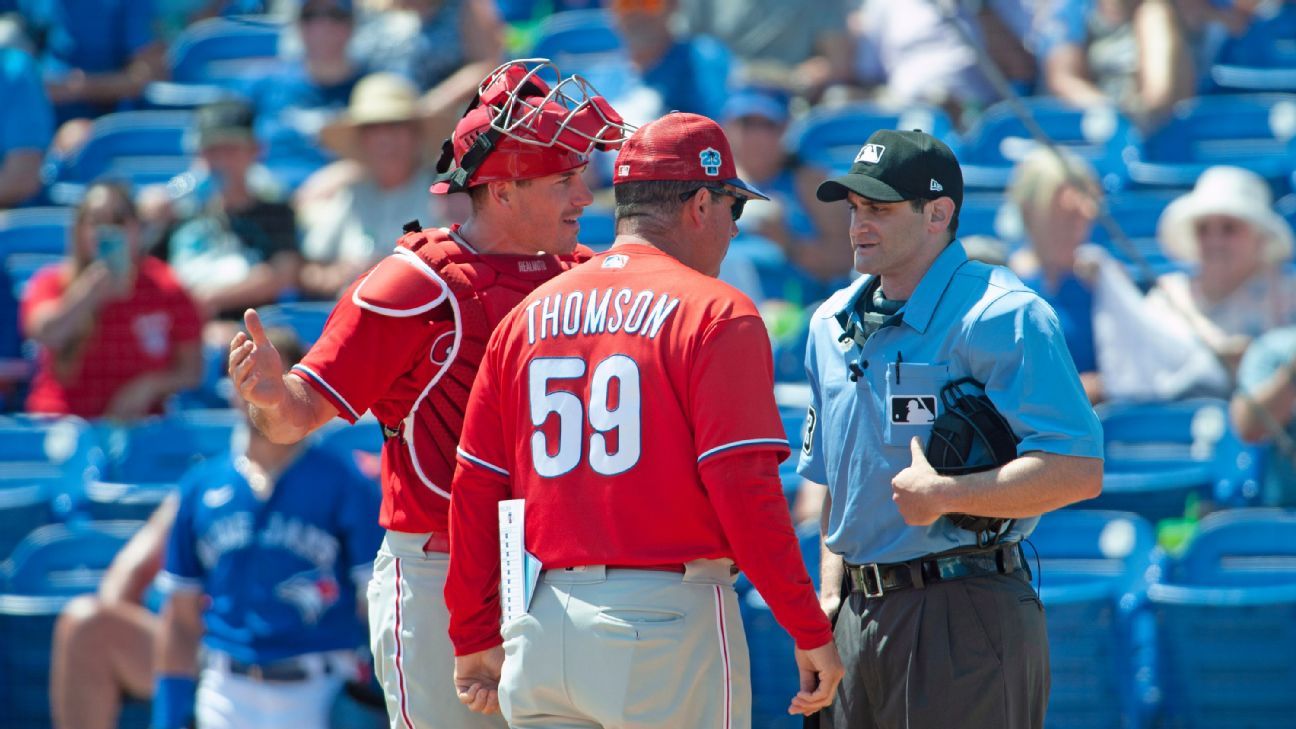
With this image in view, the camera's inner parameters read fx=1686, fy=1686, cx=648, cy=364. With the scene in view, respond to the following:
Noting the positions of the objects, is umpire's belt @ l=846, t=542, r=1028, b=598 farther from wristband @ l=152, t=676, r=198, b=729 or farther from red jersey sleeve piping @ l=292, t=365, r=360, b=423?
wristband @ l=152, t=676, r=198, b=729

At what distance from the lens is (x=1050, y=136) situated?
7715 mm

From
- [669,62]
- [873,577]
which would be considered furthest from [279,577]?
[669,62]

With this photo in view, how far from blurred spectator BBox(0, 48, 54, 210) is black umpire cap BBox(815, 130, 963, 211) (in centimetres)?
647

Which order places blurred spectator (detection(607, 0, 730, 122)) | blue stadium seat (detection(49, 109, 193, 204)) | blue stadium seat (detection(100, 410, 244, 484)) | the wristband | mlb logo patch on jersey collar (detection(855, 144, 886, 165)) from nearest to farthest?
mlb logo patch on jersey collar (detection(855, 144, 886, 165)) → the wristband → blue stadium seat (detection(100, 410, 244, 484)) → blurred spectator (detection(607, 0, 730, 122)) → blue stadium seat (detection(49, 109, 193, 204))

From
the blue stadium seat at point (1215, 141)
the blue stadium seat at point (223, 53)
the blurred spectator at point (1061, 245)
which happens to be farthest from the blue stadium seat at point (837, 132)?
the blue stadium seat at point (223, 53)

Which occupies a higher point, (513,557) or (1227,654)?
(513,557)

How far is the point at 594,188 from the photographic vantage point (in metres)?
8.03

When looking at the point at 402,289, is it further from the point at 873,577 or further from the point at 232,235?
the point at 232,235

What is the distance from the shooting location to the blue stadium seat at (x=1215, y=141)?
7.44m

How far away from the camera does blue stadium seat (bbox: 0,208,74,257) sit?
8211 mm

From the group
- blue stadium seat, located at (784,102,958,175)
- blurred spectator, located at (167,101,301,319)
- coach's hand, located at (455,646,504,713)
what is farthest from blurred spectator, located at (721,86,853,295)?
coach's hand, located at (455,646,504,713)

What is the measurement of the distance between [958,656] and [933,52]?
17.7 feet

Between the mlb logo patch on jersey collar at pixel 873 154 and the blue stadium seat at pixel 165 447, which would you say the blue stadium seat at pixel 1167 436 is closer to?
the mlb logo patch on jersey collar at pixel 873 154

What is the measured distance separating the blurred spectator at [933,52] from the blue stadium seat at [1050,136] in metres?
0.26
